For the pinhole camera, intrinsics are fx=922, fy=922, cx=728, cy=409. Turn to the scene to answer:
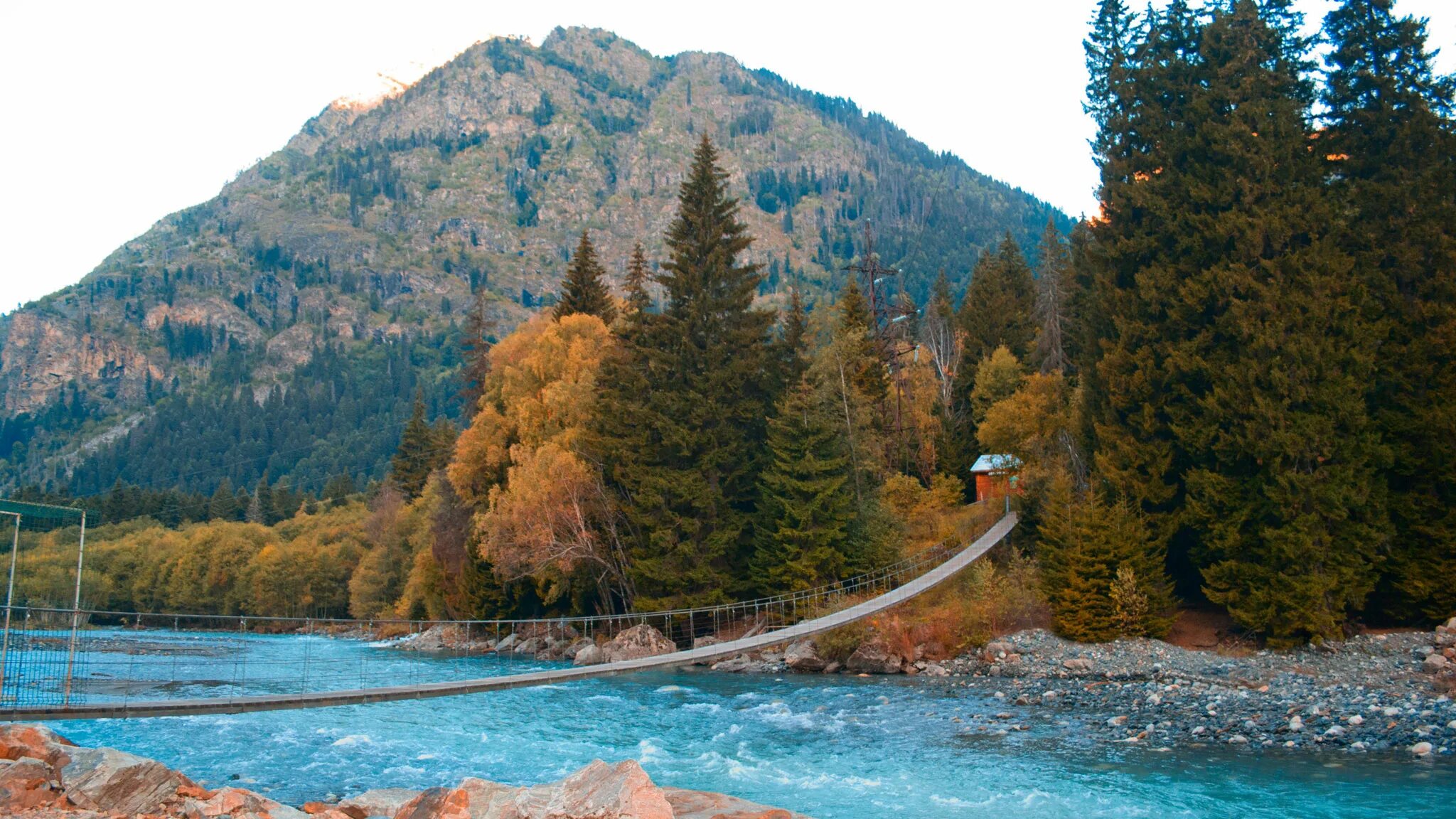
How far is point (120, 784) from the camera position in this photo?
39.0 ft

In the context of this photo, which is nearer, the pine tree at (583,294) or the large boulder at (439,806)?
the large boulder at (439,806)

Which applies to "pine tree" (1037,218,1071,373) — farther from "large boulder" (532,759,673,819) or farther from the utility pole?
"large boulder" (532,759,673,819)

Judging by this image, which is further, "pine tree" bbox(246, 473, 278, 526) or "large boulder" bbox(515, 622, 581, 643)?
"pine tree" bbox(246, 473, 278, 526)

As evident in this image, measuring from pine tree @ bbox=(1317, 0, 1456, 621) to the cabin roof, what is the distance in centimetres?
1433

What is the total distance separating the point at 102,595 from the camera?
7500cm

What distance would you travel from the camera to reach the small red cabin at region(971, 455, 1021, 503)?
124ft

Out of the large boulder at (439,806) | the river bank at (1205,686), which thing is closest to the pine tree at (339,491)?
the river bank at (1205,686)

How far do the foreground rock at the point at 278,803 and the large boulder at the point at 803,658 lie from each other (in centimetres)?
1687

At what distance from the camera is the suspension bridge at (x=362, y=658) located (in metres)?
17.0

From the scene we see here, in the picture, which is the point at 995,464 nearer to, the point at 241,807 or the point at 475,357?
the point at 475,357

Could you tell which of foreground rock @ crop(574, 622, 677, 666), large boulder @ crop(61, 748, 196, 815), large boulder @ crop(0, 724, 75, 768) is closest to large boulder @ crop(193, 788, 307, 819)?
large boulder @ crop(61, 748, 196, 815)

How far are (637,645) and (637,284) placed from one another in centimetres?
2113

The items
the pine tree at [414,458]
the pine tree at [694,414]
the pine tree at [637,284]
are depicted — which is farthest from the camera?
the pine tree at [414,458]

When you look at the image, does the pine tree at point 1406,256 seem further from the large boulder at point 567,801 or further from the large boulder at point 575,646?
the large boulder at point 575,646
